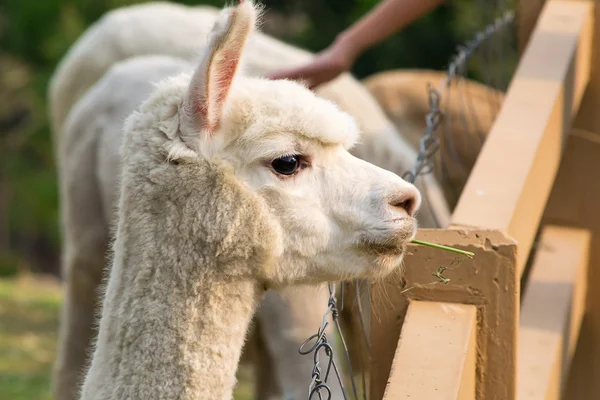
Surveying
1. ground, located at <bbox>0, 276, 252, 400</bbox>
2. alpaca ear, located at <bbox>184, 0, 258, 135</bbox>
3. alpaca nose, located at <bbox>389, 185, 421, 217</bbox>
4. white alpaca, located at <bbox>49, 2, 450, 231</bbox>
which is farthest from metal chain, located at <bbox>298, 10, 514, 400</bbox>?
ground, located at <bbox>0, 276, 252, 400</bbox>

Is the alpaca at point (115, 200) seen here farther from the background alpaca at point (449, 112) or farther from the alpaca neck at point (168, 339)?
the alpaca neck at point (168, 339)

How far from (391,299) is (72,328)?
Answer: 3036 mm

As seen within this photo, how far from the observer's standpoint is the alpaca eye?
2129mm

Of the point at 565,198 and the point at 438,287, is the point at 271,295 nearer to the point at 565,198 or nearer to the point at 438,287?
the point at 565,198

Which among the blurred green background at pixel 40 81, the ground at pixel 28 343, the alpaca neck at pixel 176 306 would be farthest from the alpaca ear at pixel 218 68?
the blurred green background at pixel 40 81

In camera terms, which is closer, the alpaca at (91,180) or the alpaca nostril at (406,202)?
the alpaca nostril at (406,202)

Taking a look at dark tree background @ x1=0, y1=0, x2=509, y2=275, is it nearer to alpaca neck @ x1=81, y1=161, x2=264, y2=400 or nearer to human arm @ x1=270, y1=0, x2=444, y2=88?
human arm @ x1=270, y1=0, x2=444, y2=88

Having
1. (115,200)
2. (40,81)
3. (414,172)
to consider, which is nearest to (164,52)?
(115,200)

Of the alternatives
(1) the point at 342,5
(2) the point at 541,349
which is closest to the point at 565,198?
(2) the point at 541,349

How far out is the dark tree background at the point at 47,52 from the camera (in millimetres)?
11031

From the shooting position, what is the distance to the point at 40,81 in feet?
36.2

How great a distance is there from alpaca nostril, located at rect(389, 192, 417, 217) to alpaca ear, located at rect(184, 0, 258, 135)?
43cm

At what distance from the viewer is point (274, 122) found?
211 centimetres

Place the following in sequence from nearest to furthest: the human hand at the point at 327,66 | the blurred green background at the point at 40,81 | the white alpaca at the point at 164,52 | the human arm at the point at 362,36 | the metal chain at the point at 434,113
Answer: the metal chain at the point at 434,113, the human arm at the point at 362,36, the human hand at the point at 327,66, the white alpaca at the point at 164,52, the blurred green background at the point at 40,81
